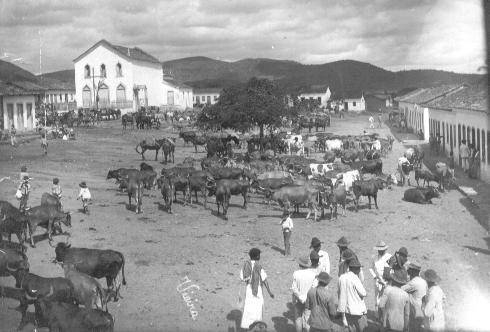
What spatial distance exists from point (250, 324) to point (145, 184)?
42.9 feet

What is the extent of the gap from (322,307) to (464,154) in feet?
68.5

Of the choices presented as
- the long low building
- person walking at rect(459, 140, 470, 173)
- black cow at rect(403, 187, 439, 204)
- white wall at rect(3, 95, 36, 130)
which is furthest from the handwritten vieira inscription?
white wall at rect(3, 95, 36, 130)

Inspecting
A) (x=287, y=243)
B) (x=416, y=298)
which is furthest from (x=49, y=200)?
(x=416, y=298)

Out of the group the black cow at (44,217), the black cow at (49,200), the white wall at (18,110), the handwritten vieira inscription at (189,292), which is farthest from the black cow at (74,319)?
the white wall at (18,110)

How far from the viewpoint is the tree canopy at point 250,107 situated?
3462cm

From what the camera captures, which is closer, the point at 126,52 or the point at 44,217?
the point at 44,217

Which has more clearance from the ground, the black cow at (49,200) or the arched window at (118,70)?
the arched window at (118,70)

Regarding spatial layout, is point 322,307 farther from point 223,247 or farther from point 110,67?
point 110,67

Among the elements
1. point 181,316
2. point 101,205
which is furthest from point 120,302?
point 101,205

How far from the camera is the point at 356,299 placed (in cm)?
902

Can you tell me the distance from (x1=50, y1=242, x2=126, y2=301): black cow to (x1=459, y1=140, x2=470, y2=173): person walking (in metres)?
20.0

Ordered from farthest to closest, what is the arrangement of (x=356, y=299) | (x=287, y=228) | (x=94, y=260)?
(x=287, y=228), (x=94, y=260), (x=356, y=299)

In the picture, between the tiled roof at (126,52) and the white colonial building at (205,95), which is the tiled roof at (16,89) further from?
the white colonial building at (205,95)

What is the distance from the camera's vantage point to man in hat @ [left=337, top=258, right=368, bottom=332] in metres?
9.02
